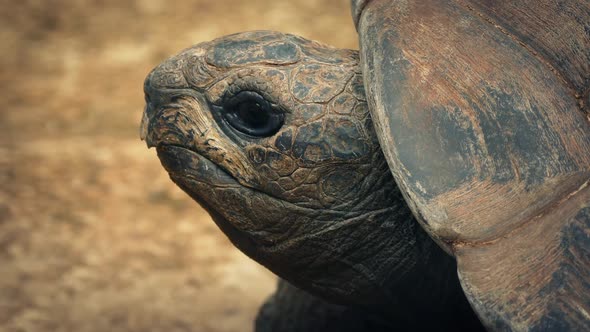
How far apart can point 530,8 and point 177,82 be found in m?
0.98

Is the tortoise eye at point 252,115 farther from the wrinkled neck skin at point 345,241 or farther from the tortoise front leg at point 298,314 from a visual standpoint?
the tortoise front leg at point 298,314

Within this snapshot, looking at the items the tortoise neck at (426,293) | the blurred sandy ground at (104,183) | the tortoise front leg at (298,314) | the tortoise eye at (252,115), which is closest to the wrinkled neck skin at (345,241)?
the tortoise neck at (426,293)

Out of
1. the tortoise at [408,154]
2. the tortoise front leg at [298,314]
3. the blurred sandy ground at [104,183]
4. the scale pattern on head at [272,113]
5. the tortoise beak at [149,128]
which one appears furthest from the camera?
the blurred sandy ground at [104,183]

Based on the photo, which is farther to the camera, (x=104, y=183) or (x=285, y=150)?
(x=104, y=183)

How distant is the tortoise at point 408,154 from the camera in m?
1.63

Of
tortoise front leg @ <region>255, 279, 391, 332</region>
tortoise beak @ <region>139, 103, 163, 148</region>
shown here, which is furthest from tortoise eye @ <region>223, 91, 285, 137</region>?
tortoise front leg @ <region>255, 279, 391, 332</region>

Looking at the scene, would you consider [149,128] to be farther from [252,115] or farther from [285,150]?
[285,150]

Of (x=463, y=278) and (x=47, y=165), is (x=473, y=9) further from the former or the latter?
(x=47, y=165)

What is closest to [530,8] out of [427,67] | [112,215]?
[427,67]

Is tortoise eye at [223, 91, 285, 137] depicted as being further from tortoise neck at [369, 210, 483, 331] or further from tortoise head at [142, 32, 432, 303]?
tortoise neck at [369, 210, 483, 331]

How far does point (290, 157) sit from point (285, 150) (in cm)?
2

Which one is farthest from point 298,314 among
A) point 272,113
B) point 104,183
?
point 104,183

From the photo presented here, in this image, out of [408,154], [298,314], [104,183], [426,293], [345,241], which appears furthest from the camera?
[104,183]

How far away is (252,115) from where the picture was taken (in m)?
2.02
